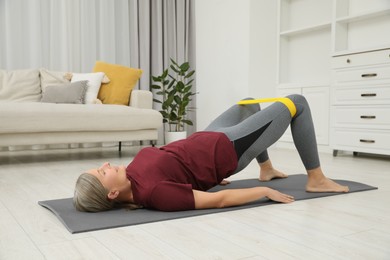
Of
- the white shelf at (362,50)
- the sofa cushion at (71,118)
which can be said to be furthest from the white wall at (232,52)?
the sofa cushion at (71,118)

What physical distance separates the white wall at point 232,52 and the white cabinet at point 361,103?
3.41 feet

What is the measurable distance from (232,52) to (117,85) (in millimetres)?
1524

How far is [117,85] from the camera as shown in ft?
12.9

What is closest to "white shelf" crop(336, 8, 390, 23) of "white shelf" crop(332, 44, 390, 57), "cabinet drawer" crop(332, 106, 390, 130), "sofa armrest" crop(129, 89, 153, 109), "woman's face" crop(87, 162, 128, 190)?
"white shelf" crop(332, 44, 390, 57)

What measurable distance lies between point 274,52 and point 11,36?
9.40ft

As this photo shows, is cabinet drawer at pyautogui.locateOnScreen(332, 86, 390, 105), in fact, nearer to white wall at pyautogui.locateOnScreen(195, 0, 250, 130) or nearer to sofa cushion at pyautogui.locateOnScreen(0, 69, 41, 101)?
white wall at pyautogui.locateOnScreen(195, 0, 250, 130)

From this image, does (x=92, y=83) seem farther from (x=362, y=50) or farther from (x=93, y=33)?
(x=362, y=50)

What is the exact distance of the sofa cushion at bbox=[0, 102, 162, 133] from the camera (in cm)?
299

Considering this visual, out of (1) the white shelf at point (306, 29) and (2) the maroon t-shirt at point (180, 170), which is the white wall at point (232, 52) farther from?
(2) the maroon t-shirt at point (180, 170)

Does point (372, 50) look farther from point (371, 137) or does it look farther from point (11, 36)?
point (11, 36)

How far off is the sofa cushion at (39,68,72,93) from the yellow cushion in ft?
1.02

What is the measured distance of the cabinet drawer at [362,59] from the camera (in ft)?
10.7

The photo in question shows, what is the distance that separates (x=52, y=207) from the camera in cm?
170

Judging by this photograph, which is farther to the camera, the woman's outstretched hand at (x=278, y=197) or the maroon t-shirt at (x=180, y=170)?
the woman's outstretched hand at (x=278, y=197)
